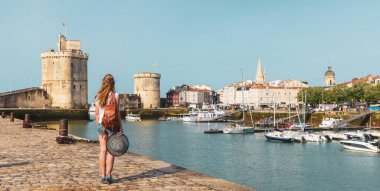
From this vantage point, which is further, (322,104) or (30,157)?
(322,104)

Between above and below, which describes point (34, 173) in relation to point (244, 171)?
above

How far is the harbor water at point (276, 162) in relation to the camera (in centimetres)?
2420

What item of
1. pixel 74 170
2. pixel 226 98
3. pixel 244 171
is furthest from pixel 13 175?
pixel 226 98

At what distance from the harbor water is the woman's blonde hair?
49.4 feet

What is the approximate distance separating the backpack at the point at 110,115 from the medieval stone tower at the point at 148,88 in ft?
333

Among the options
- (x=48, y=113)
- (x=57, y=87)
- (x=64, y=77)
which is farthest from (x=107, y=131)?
(x=57, y=87)

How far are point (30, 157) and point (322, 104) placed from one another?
3664 inches

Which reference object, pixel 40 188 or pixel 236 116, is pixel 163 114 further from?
pixel 40 188

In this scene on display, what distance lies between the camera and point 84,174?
9.25 metres

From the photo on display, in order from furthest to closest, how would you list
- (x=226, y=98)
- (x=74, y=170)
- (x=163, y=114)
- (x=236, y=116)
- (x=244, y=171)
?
(x=226, y=98)
(x=163, y=114)
(x=236, y=116)
(x=244, y=171)
(x=74, y=170)

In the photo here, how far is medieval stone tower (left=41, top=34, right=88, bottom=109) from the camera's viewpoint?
81.5 metres

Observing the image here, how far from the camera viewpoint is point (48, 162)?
1097 centimetres

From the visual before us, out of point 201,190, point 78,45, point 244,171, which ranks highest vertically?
point 78,45

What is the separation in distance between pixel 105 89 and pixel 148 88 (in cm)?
10175
